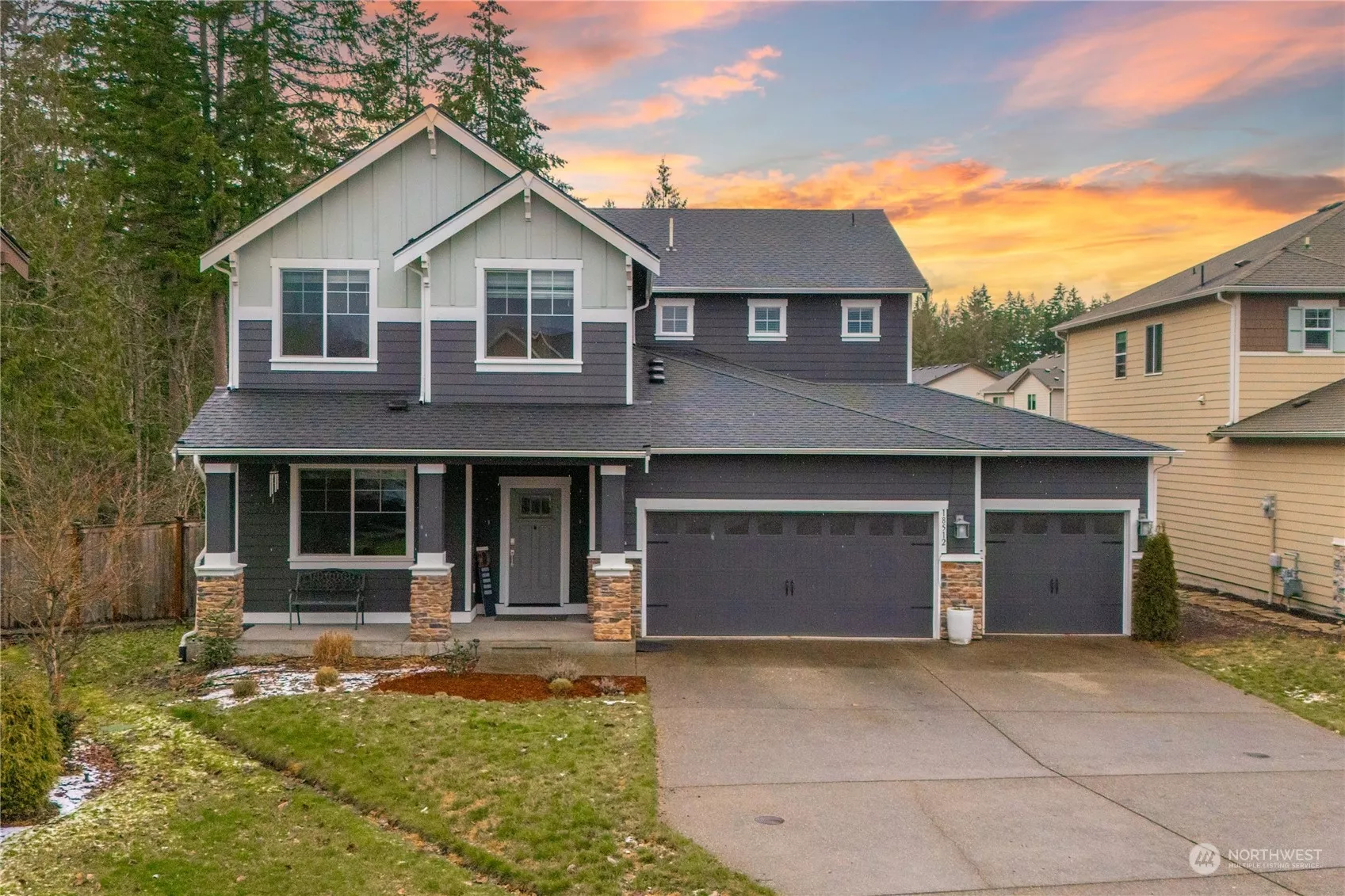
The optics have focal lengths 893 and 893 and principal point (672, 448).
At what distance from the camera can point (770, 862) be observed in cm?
675

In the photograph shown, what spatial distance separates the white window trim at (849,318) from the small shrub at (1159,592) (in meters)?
7.49

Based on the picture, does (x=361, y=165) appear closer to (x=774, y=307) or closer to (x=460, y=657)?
(x=460, y=657)

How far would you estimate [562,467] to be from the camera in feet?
49.2

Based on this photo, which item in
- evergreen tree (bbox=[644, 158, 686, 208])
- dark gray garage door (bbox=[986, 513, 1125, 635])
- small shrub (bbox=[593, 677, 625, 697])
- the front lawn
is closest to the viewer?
small shrub (bbox=[593, 677, 625, 697])

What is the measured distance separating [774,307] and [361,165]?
361 inches

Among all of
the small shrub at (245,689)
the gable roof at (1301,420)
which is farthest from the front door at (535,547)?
the gable roof at (1301,420)

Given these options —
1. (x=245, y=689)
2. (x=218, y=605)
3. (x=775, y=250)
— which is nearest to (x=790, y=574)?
(x=245, y=689)

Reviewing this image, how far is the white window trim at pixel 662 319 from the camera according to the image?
1998 cm

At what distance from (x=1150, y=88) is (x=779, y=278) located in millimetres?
7824

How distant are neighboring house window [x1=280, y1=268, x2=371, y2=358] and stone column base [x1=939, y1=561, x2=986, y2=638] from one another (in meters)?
10.2

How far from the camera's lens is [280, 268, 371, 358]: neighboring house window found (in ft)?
48.7

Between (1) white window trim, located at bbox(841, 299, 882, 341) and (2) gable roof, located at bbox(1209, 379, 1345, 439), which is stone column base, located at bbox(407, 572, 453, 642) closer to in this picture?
(1) white window trim, located at bbox(841, 299, 882, 341)

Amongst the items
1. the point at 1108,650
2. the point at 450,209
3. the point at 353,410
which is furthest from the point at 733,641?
the point at 450,209

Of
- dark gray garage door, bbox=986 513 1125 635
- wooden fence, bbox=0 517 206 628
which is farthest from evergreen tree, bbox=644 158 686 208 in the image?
dark gray garage door, bbox=986 513 1125 635
